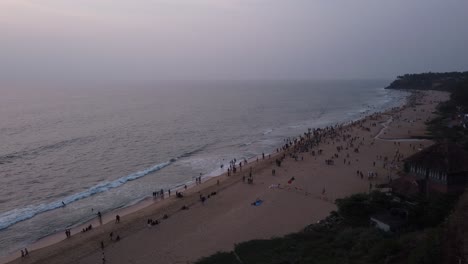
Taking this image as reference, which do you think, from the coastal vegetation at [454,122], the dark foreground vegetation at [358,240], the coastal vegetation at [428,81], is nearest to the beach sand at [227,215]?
the dark foreground vegetation at [358,240]

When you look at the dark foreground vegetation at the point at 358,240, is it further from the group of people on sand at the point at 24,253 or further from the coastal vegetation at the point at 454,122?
the coastal vegetation at the point at 454,122

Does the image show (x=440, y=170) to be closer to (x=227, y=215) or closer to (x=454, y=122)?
(x=227, y=215)

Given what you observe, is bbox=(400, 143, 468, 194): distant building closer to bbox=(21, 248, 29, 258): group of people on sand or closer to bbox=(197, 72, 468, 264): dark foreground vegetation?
bbox=(197, 72, 468, 264): dark foreground vegetation

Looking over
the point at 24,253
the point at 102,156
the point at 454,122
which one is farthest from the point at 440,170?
the point at 454,122

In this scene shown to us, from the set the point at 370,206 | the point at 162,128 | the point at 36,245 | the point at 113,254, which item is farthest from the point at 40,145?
the point at 370,206

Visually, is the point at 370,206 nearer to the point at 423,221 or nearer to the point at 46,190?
the point at 423,221

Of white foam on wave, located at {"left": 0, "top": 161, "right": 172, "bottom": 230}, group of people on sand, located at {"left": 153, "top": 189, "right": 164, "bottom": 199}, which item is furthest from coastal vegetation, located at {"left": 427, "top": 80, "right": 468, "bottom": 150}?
white foam on wave, located at {"left": 0, "top": 161, "right": 172, "bottom": 230}

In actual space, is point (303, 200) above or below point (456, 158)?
below
